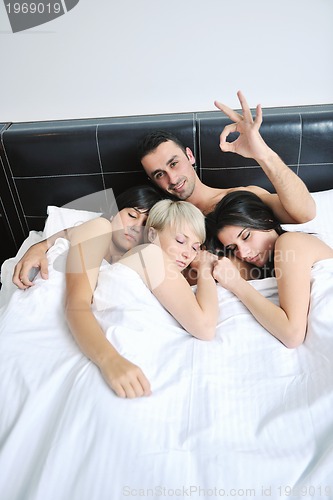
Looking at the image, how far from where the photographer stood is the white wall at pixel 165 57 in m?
1.79

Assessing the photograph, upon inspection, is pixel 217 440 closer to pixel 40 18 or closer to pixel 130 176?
pixel 130 176

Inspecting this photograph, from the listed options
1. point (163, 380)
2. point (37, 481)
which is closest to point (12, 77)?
point (163, 380)

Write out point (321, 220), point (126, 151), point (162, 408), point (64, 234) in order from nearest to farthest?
point (162, 408) < point (64, 234) < point (321, 220) < point (126, 151)

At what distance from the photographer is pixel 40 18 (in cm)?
185

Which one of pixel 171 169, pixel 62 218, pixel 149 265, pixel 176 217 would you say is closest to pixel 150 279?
pixel 149 265

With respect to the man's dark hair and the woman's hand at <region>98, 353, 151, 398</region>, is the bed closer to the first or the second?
the woman's hand at <region>98, 353, 151, 398</region>

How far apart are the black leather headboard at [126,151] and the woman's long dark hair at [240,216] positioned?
1.28 feet

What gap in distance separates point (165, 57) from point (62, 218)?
3.04ft

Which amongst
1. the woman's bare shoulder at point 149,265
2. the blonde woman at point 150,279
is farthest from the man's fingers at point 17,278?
the woman's bare shoulder at point 149,265

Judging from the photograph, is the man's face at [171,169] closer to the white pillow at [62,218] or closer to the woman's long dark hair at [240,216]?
the woman's long dark hair at [240,216]

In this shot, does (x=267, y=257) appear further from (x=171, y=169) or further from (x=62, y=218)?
(x=62, y=218)

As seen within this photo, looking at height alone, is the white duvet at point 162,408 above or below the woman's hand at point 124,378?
below

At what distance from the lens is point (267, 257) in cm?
150

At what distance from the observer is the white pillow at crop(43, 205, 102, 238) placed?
1.85 metres
